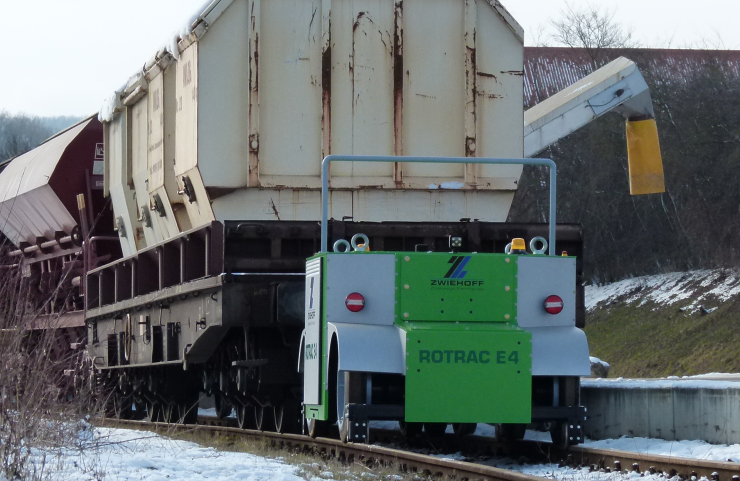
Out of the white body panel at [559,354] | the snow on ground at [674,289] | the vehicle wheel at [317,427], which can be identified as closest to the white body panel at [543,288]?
the white body panel at [559,354]

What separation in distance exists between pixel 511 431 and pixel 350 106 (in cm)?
415

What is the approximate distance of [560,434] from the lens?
8.76m

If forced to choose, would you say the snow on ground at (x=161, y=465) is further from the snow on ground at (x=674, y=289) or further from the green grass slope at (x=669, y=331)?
the snow on ground at (x=674, y=289)

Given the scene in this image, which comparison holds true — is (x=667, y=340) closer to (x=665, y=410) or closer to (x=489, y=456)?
(x=665, y=410)

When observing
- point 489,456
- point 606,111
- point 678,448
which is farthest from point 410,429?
point 606,111

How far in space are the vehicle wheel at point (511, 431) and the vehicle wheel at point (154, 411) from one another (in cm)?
664

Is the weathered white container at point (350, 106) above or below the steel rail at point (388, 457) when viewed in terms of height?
above

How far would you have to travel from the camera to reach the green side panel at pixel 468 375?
8.24 metres

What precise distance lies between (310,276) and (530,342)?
1.80 m

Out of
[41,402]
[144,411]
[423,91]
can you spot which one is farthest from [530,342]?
[144,411]

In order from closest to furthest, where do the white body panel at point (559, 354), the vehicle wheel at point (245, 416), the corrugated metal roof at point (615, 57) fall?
1. the white body panel at point (559, 354)
2. the vehicle wheel at point (245, 416)
3. the corrugated metal roof at point (615, 57)

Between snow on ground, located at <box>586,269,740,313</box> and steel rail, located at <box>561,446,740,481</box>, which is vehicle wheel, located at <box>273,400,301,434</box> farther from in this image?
snow on ground, located at <box>586,269,740,313</box>

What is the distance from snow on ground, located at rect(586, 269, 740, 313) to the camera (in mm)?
25469

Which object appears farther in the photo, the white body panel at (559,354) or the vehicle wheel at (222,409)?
the vehicle wheel at (222,409)
